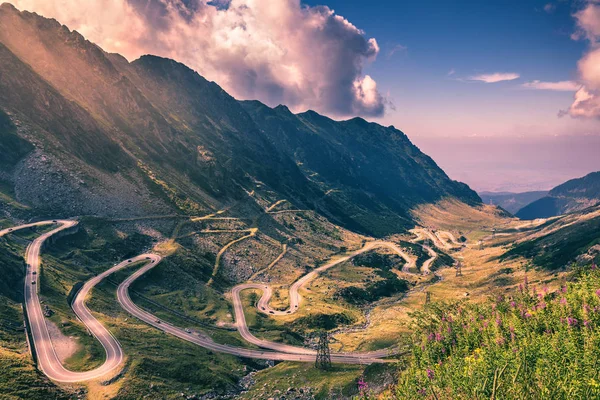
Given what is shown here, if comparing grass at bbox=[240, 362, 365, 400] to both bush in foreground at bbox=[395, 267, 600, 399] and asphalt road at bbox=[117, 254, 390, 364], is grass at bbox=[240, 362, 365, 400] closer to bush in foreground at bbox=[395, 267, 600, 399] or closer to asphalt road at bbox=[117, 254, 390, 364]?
asphalt road at bbox=[117, 254, 390, 364]

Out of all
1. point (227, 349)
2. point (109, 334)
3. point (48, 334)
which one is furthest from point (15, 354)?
point (227, 349)

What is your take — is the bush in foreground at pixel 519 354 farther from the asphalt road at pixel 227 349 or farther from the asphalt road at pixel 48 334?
the asphalt road at pixel 48 334

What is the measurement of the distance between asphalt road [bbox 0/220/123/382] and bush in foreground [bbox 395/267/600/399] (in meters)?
84.4

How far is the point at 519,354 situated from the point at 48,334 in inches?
4687

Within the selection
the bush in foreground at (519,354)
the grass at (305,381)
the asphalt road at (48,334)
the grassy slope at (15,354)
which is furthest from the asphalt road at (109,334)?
the bush in foreground at (519,354)

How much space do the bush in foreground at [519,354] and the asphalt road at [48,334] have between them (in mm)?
84401

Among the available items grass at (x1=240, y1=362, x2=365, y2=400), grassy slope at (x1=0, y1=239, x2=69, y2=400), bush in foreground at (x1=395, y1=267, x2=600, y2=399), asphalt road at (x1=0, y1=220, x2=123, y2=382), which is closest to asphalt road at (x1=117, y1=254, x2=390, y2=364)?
grass at (x1=240, y1=362, x2=365, y2=400)

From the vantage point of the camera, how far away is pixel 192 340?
132 m

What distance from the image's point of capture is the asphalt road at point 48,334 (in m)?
90.3

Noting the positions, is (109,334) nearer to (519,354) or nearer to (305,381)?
(305,381)

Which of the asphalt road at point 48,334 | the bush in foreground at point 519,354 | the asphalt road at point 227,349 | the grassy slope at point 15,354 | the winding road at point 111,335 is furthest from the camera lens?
the asphalt road at point 227,349

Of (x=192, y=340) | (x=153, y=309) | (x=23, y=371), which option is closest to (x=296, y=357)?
(x=192, y=340)

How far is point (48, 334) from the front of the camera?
10081cm

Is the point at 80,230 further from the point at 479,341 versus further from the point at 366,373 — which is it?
the point at 479,341
